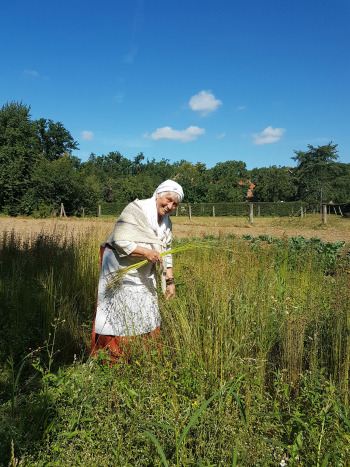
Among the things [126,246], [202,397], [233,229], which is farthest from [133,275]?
[233,229]

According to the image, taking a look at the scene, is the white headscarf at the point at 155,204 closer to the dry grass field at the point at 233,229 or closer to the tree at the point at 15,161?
the dry grass field at the point at 233,229

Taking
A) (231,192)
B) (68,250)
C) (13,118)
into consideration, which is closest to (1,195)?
(13,118)

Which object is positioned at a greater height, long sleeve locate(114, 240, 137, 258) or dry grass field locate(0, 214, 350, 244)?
long sleeve locate(114, 240, 137, 258)

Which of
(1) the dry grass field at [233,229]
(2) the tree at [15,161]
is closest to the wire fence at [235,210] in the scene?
(2) the tree at [15,161]

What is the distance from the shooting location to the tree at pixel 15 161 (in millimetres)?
31141

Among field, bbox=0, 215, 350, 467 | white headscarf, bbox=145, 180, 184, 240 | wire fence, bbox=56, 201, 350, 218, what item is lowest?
field, bbox=0, 215, 350, 467

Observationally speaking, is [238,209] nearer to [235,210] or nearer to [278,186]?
[235,210]

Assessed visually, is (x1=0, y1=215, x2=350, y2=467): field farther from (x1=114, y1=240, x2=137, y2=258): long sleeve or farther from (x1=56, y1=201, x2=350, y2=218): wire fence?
(x1=56, y1=201, x2=350, y2=218): wire fence

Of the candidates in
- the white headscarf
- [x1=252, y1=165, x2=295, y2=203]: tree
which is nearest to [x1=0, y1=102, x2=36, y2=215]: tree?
the white headscarf

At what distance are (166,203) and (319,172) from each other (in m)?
30.8

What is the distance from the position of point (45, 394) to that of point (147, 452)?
698mm

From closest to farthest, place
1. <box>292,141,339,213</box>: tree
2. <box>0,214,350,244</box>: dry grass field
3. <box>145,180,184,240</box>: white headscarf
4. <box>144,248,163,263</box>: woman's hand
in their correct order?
<box>144,248,163,263</box>: woman's hand < <box>145,180,184,240</box>: white headscarf < <box>0,214,350,244</box>: dry grass field < <box>292,141,339,213</box>: tree

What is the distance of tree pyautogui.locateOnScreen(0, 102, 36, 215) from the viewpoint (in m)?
31.1

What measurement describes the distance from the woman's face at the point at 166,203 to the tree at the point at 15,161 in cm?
3221
